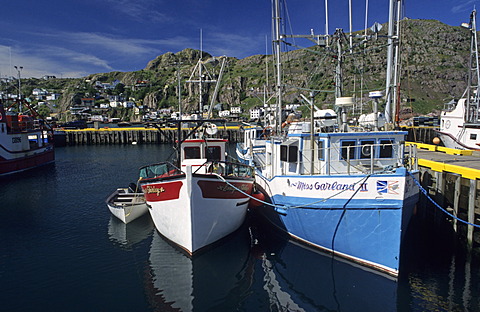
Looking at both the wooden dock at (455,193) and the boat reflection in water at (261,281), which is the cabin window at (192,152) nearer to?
the boat reflection in water at (261,281)

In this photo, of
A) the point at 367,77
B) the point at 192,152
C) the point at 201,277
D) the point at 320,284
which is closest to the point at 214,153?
the point at 192,152

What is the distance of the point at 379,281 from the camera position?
10.4 meters

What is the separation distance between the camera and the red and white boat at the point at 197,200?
11758 millimetres

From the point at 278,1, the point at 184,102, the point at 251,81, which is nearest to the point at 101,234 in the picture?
the point at 278,1

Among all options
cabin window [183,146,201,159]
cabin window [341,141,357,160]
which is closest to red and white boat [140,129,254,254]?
cabin window [183,146,201,159]

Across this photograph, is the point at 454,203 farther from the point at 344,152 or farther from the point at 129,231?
the point at 129,231

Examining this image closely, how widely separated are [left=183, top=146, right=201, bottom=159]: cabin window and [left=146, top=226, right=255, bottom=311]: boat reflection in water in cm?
467

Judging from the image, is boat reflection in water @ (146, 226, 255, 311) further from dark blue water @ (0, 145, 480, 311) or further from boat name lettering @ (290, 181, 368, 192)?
boat name lettering @ (290, 181, 368, 192)

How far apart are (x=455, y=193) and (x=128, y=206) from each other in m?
17.0

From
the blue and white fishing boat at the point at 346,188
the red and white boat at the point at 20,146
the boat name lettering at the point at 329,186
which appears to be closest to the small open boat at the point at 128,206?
the blue and white fishing boat at the point at 346,188

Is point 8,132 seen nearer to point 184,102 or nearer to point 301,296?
point 301,296

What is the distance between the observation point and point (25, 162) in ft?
119

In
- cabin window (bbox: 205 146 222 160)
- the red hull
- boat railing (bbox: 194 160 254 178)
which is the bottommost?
the red hull

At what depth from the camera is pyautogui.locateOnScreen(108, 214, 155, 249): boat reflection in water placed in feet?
48.9
